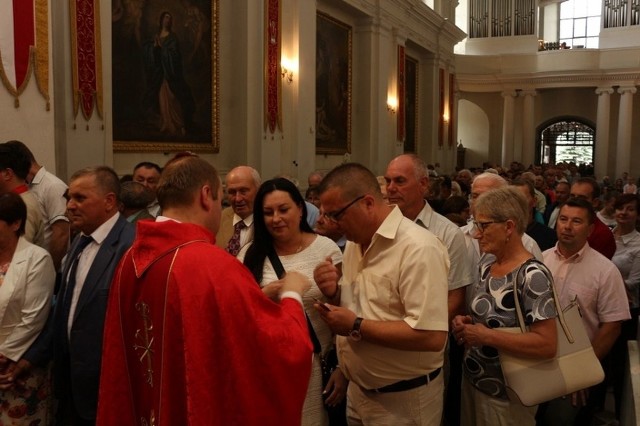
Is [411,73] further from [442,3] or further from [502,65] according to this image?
[502,65]

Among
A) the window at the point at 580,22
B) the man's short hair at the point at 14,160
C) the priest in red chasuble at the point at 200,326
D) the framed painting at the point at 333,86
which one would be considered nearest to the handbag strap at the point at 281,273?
the priest in red chasuble at the point at 200,326

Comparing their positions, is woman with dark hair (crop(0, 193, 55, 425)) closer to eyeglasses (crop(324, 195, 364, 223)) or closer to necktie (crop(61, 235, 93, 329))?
necktie (crop(61, 235, 93, 329))

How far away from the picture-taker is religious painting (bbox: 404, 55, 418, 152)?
17.9 m

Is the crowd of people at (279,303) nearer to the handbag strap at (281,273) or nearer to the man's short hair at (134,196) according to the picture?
the handbag strap at (281,273)

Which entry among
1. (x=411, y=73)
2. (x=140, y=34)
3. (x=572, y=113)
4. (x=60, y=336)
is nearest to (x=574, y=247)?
(x=60, y=336)

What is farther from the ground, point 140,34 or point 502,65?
point 502,65

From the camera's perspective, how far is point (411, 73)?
1847 cm

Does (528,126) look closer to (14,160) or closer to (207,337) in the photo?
(14,160)

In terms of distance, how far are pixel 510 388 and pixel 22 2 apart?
16.7 feet

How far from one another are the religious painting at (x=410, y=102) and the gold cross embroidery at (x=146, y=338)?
619 inches

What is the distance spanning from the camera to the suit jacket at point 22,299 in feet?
11.1

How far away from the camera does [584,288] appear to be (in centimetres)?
369

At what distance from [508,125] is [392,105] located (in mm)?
12334

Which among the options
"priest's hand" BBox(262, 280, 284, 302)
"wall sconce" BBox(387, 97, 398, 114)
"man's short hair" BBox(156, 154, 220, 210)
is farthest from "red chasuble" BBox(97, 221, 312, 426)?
"wall sconce" BBox(387, 97, 398, 114)
